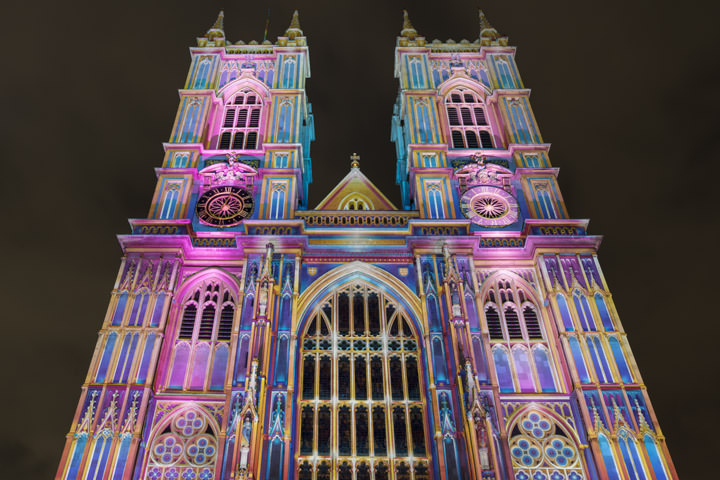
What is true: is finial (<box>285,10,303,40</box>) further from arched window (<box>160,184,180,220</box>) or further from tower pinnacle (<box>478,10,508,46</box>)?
arched window (<box>160,184,180,220</box>)

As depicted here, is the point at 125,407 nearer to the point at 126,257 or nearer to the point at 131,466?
the point at 131,466

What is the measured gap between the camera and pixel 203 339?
80.4 feet

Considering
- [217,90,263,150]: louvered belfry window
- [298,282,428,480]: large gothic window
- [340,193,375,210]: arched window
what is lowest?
[298,282,428,480]: large gothic window

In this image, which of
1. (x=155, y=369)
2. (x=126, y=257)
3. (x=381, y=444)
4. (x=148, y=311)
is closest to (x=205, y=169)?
(x=126, y=257)

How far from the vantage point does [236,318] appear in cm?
2423

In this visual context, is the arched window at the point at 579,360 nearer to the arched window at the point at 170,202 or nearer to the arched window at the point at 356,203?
the arched window at the point at 356,203

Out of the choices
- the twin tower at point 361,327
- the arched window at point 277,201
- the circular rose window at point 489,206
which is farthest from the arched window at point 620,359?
the arched window at point 277,201

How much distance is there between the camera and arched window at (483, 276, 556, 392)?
23531 mm

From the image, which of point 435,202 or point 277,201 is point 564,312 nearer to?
point 435,202

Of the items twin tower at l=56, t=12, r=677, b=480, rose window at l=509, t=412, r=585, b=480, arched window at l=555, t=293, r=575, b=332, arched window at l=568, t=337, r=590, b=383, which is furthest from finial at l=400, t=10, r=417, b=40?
rose window at l=509, t=412, r=585, b=480

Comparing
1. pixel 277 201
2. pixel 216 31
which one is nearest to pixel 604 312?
pixel 277 201

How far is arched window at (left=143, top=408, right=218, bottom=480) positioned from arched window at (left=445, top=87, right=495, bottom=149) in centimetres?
A: 1622

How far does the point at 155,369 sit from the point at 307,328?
5.10 metres

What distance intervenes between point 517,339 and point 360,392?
5728 mm
